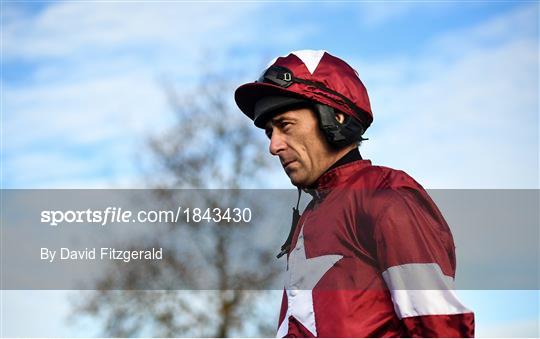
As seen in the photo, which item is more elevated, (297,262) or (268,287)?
(268,287)

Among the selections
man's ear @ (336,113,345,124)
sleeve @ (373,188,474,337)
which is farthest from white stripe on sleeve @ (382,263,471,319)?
man's ear @ (336,113,345,124)

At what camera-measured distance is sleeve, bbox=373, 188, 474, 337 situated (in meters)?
3.41

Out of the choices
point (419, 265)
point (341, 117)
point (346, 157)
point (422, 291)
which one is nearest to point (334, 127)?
point (341, 117)

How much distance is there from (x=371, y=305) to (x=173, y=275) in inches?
352

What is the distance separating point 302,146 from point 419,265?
982 mm

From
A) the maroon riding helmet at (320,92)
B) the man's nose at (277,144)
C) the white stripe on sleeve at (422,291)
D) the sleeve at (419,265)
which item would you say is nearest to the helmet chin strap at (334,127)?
the maroon riding helmet at (320,92)

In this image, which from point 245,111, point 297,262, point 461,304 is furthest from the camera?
point 245,111

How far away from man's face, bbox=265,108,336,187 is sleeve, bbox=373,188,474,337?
52cm

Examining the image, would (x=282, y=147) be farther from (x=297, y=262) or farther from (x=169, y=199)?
(x=169, y=199)

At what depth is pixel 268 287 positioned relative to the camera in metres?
12.5

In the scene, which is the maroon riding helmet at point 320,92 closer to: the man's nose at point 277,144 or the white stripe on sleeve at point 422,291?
the man's nose at point 277,144

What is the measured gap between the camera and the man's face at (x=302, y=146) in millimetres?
4141

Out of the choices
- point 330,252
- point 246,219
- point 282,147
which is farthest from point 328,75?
point 246,219

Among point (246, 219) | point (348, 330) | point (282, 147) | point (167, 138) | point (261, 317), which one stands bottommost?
point (348, 330)
